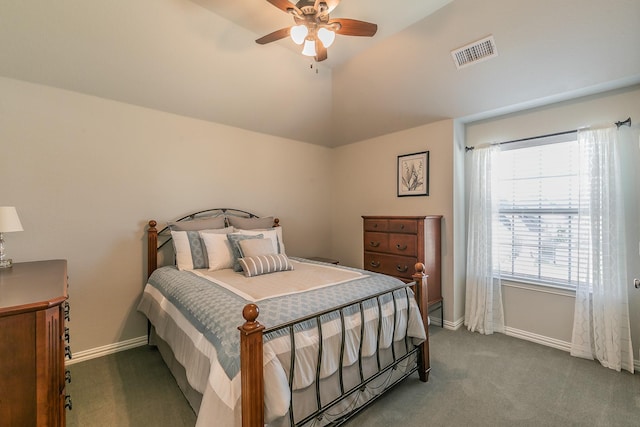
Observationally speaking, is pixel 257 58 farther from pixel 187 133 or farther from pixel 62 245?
pixel 62 245

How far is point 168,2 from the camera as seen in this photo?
7.12ft

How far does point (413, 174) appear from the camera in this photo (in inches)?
140

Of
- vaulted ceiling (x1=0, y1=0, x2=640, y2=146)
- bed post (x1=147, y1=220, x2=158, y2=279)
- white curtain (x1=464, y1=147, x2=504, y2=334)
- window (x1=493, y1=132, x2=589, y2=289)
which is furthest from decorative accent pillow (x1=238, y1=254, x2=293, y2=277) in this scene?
window (x1=493, y1=132, x2=589, y2=289)

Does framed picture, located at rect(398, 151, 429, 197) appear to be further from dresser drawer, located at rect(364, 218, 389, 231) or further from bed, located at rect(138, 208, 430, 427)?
bed, located at rect(138, 208, 430, 427)

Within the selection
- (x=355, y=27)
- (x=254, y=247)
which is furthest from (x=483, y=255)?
(x=355, y=27)

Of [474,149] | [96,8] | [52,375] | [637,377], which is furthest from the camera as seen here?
[474,149]

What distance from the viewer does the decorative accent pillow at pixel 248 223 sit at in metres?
3.29

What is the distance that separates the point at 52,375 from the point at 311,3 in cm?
245

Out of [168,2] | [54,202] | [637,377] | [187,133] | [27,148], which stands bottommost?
[637,377]

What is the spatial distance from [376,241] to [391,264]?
324 millimetres

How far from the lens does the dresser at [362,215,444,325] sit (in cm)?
301

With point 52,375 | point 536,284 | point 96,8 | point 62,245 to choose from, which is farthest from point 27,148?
point 536,284

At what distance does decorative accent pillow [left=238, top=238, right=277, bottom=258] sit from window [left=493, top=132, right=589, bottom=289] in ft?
8.16

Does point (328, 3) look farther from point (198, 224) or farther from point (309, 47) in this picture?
point (198, 224)
